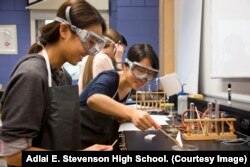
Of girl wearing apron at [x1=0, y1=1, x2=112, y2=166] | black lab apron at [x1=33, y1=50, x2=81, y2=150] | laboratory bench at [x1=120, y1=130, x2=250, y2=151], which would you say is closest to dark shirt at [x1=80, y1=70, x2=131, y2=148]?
laboratory bench at [x1=120, y1=130, x2=250, y2=151]

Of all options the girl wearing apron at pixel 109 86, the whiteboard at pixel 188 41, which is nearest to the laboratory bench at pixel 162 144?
the girl wearing apron at pixel 109 86

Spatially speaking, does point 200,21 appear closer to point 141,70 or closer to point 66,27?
point 141,70

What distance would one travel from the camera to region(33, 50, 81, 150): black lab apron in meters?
0.93

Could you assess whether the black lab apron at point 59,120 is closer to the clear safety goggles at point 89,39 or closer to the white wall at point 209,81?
the clear safety goggles at point 89,39

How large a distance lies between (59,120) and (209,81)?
159cm

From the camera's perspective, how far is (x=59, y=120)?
0.95 meters

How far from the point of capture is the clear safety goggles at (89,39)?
100cm

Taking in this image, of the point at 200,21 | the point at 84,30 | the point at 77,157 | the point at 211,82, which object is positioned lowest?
the point at 77,157

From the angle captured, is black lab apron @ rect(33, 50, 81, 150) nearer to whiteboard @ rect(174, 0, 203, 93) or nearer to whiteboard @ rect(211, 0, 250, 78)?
whiteboard @ rect(211, 0, 250, 78)

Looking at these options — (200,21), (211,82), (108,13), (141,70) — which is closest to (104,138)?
(141,70)

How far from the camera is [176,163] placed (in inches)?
35.3

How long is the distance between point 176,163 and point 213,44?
1.36m

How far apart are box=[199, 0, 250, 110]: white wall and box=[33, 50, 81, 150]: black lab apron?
103cm

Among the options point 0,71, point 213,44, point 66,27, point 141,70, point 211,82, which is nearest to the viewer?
point 66,27
